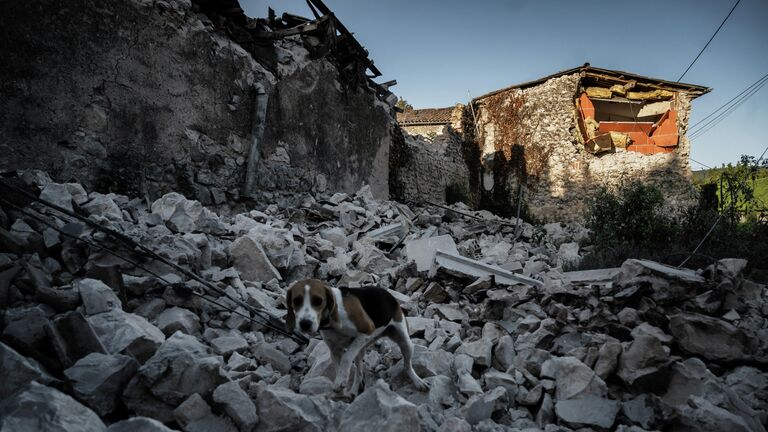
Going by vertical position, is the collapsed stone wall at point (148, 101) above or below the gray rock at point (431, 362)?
above

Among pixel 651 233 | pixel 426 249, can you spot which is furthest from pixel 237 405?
pixel 651 233

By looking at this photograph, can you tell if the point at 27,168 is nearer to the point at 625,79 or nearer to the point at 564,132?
the point at 564,132

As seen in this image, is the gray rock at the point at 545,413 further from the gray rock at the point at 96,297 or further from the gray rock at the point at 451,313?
the gray rock at the point at 96,297

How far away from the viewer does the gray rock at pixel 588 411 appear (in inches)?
80.1

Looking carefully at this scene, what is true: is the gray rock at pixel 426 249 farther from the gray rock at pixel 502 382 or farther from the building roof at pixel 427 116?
the building roof at pixel 427 116

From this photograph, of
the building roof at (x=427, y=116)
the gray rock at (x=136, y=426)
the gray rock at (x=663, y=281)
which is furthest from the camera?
the building roof at (x=427, y=116)

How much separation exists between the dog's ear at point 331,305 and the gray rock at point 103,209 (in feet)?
8.37

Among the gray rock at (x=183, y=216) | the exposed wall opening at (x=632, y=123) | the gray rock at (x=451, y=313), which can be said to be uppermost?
the exposed wall opening at (x=632, y=123)

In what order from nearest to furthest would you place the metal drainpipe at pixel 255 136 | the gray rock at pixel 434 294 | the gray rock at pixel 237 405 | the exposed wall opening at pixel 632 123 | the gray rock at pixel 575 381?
the gray rock at pixel 237 405, the gray rock at pixel 575 381, the gray rock at pixel 434 294, the metal drainpipe at pixel 255 136, the exposed wall opening at pixel 632 123

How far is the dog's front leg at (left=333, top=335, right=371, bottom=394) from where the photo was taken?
7.09 ft

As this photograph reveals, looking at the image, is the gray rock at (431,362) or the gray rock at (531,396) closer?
the gray rock at (531,396)

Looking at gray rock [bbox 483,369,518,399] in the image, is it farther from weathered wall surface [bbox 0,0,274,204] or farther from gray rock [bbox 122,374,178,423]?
weathered wall surface [bbox 0,0,274,204]

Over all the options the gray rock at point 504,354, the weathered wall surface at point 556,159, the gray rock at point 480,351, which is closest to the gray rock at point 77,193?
the gray rock at point 480,351

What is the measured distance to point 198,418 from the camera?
168 centimetres
